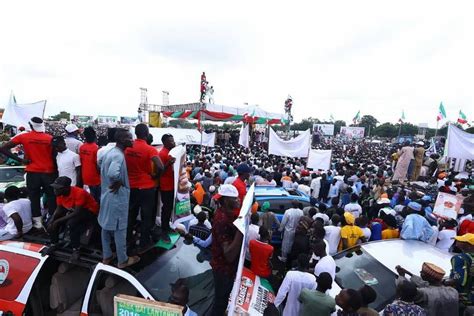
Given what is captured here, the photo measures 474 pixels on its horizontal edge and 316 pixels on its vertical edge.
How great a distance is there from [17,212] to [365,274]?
4.60 m

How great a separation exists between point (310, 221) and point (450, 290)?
99.5 inches

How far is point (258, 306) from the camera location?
3.11 m

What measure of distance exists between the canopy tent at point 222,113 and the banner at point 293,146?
7966mm

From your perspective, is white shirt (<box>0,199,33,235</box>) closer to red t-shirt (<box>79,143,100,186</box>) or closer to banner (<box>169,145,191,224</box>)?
red t-shirt (<box>79,143,100,186</box>)

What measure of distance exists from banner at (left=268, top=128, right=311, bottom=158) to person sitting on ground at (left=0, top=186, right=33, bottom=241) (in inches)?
323

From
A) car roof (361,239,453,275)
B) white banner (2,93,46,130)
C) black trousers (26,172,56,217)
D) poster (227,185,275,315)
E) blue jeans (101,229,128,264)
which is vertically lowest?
poster (227,185,275,315)

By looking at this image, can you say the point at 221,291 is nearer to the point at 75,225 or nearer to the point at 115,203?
the point at 115,203

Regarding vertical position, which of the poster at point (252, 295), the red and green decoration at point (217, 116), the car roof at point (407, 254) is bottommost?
the poster at point (252, 295)

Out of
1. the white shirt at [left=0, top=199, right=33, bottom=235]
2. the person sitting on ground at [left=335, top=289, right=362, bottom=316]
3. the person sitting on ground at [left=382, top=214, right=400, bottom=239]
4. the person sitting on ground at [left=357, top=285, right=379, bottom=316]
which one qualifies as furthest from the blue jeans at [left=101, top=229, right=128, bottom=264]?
the person sitting on ground at [left=382, top=214, right=400, bottom=239]

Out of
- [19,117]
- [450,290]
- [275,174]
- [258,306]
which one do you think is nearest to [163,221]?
[258,306]

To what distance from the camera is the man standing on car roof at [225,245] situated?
2.39m

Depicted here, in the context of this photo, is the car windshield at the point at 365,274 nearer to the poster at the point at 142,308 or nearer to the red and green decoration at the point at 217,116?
the poster at the point at 142,308

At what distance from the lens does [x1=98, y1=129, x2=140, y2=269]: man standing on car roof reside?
114 inches

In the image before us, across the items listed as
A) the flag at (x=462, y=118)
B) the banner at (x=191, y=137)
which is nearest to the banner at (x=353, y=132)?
the flag at (x=462, y=118)
